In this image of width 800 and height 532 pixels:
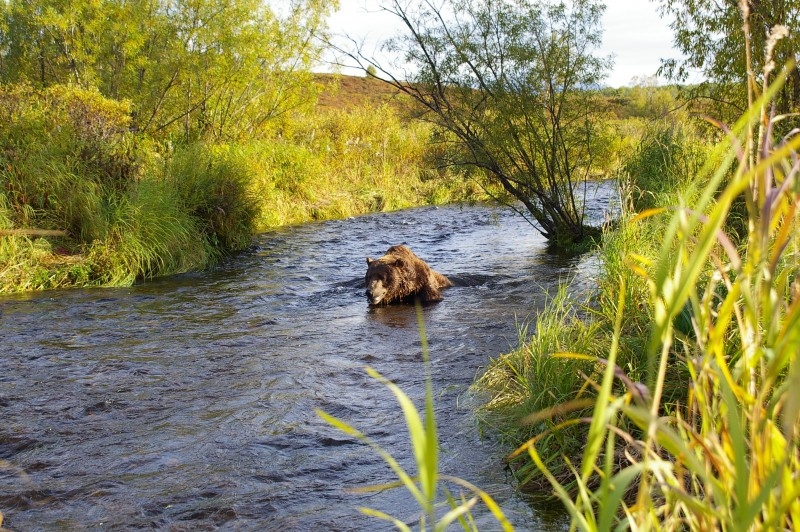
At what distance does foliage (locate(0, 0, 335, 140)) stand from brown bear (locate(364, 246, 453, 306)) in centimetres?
909

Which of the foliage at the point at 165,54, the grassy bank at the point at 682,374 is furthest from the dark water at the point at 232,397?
the foliage at the point at 165,54

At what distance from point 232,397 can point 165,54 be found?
13997mm

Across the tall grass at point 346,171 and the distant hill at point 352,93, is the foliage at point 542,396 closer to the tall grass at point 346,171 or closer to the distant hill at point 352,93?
the tall grass at point 346,171

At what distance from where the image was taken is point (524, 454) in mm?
4418

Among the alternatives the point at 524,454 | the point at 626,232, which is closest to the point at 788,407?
the point at 524,454

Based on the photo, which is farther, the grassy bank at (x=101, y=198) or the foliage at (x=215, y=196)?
the foliage at (x=215, y=196)

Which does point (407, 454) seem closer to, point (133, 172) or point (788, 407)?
point (788, 407)

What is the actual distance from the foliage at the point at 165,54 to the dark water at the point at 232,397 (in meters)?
8.45

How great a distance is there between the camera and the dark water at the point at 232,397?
3920 mm

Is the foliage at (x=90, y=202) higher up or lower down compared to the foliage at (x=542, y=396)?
higher up

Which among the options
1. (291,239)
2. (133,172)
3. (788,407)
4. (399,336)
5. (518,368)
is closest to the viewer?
(788,407)

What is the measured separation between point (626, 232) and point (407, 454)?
10.5ft

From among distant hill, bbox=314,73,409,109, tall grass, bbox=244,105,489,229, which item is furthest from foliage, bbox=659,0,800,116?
distant hill, bbox=314,73,409,109

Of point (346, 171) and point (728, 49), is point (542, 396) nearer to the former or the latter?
point (728, 49)
